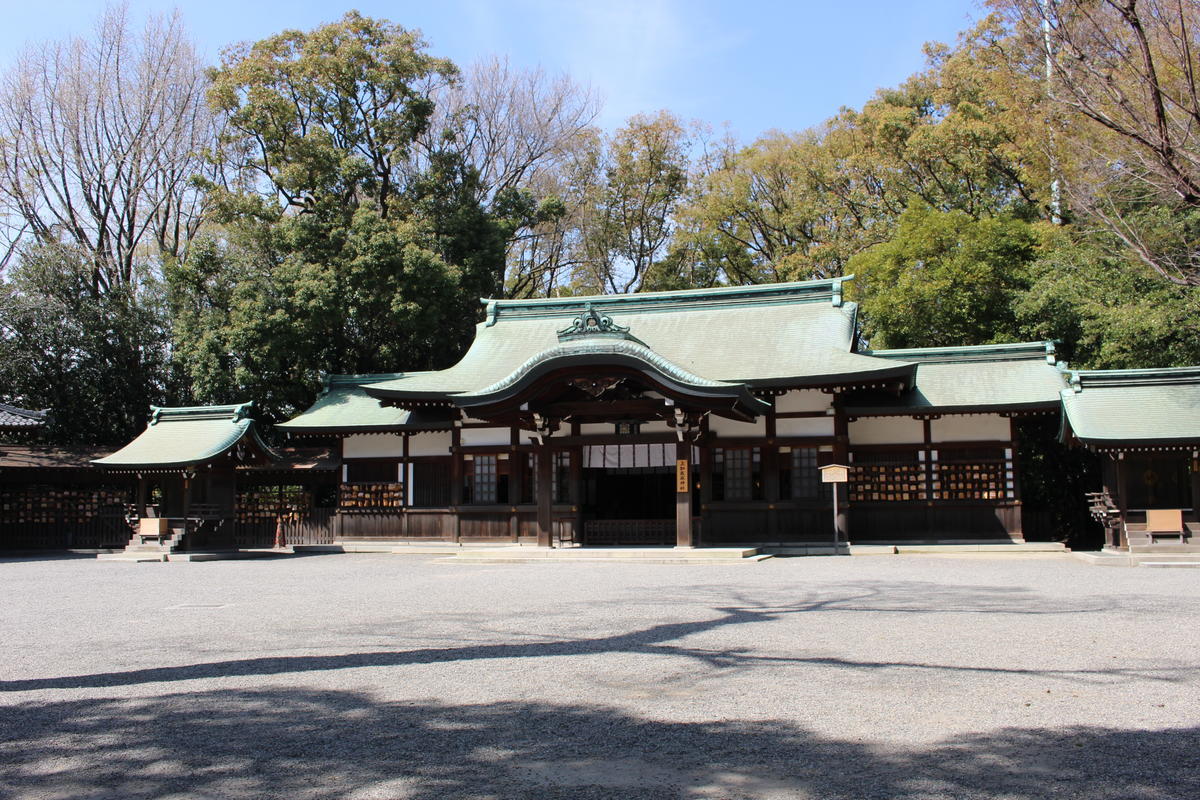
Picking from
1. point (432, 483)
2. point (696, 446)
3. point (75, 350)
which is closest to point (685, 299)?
point (696, 446)

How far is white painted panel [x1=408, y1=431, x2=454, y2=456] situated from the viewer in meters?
21.9

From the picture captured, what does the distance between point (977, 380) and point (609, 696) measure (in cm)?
1636

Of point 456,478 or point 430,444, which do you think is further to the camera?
point 430,444

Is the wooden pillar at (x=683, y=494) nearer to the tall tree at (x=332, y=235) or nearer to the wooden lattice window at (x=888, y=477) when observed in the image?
the wooden lattice window at (x=888, y=477)

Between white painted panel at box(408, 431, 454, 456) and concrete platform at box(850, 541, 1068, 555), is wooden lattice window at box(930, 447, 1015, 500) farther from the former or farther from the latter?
white painted panel at box(408, 431, 454, 456)

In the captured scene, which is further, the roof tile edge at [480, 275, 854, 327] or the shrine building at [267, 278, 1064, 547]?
the roof tile edge at [480, 275, 854, 327]

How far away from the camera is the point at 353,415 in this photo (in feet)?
73.9

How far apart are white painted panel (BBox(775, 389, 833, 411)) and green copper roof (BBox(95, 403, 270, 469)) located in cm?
1160

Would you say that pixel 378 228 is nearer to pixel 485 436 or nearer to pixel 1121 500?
pixel 485 436

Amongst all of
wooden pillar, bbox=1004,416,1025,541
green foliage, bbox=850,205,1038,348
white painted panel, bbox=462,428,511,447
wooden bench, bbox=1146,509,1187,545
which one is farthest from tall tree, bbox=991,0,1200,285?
white painted panel, bbox=462,428,511,447

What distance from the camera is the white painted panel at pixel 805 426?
19.3m

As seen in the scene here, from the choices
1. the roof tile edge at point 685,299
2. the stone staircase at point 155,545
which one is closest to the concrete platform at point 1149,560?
the roof tile edge at point 685,299

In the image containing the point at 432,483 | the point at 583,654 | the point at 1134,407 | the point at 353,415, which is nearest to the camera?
the point at 583,654

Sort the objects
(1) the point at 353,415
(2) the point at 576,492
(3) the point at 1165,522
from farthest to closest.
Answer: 1. (1) the point at 353,415
2. (2) the point at 576,492
3. (3) the point at 1165,522
